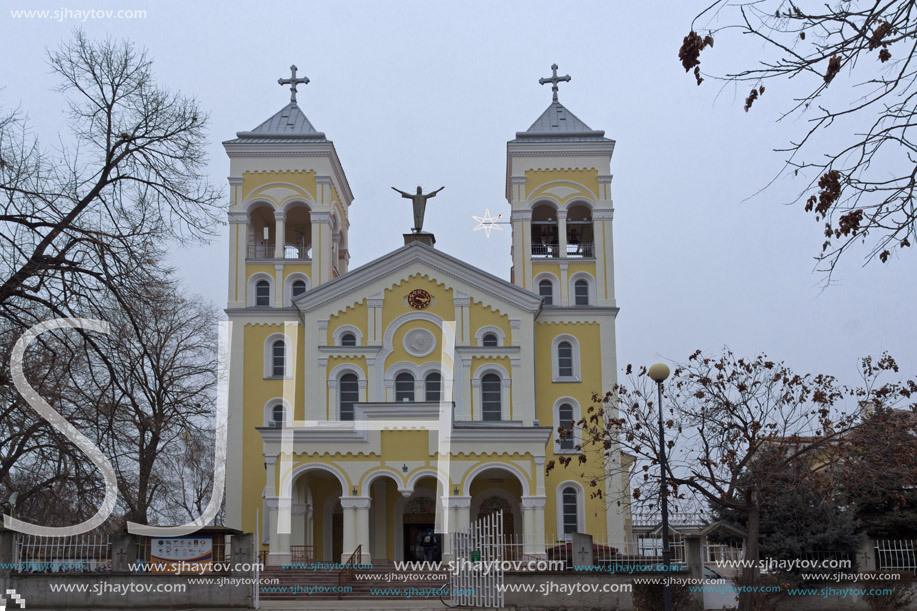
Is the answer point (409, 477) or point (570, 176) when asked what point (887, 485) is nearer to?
point (409, 477)

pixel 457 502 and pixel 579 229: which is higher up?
pixel 579 229

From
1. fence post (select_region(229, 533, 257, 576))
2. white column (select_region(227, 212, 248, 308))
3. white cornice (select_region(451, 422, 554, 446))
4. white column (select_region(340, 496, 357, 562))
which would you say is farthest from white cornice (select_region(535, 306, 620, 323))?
fence post (select_region(229, 533, 257, 576))

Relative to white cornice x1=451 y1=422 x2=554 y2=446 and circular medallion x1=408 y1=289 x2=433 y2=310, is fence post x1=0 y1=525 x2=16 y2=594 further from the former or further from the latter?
circular medallion x1=408 y1=289 x2=433 y2=310

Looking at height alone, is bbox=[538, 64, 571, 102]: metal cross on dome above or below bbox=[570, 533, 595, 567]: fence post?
above

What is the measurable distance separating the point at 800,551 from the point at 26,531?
19.4 metres

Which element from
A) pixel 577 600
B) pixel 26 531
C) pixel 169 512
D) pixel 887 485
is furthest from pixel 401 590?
A: pixel 169 512

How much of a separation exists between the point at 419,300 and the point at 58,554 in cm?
1878

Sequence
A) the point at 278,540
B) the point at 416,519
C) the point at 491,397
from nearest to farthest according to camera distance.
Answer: the point at 278,540 → the point at 416,519 → the point at 491,397

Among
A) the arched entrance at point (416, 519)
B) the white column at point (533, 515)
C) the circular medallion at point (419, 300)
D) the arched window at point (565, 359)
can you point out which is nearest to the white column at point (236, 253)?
the circular medallion at point (419, 300)

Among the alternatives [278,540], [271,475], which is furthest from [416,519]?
[271,475]

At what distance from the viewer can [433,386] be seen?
1467 inches

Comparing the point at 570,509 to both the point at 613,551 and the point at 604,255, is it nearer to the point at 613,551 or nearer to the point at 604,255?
the point at 604,255

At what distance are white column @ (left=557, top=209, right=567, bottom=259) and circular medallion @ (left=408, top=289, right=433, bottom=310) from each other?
622cm

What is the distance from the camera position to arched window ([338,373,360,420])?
37.0m
